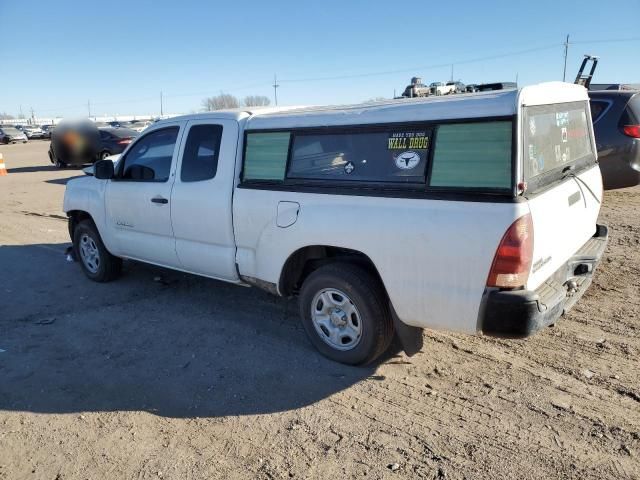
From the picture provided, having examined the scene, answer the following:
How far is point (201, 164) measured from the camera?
4684 mm

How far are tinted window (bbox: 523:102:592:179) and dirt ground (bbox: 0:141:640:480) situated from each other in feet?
4.85

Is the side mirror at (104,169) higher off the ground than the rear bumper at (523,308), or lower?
higher

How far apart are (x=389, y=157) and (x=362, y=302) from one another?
105cm

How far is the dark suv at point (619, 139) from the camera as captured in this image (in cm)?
730

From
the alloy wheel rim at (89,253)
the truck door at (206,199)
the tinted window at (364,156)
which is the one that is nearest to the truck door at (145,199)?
the truck door at (206,199)

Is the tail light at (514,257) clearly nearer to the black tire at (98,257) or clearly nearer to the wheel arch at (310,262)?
the wheel arch at (310,262)

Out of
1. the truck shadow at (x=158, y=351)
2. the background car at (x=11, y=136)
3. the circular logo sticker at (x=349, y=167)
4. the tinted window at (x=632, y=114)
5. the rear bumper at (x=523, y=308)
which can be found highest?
the background car at (x=11, y=136)

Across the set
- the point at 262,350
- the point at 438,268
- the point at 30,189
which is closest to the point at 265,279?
the point at 262,350

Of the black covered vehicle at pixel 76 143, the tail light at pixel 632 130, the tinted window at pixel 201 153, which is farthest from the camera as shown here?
the black covered vehicle at pixel 76 143

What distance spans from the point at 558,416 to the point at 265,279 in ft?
7.80

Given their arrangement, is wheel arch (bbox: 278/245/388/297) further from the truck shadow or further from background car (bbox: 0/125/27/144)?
background car (bbox: 0/125/27/144)

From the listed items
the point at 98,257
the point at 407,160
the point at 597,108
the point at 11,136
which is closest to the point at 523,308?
the point at 407,160

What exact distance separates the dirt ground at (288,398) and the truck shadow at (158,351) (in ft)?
0.05

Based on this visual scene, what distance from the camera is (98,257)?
20.0 ft
